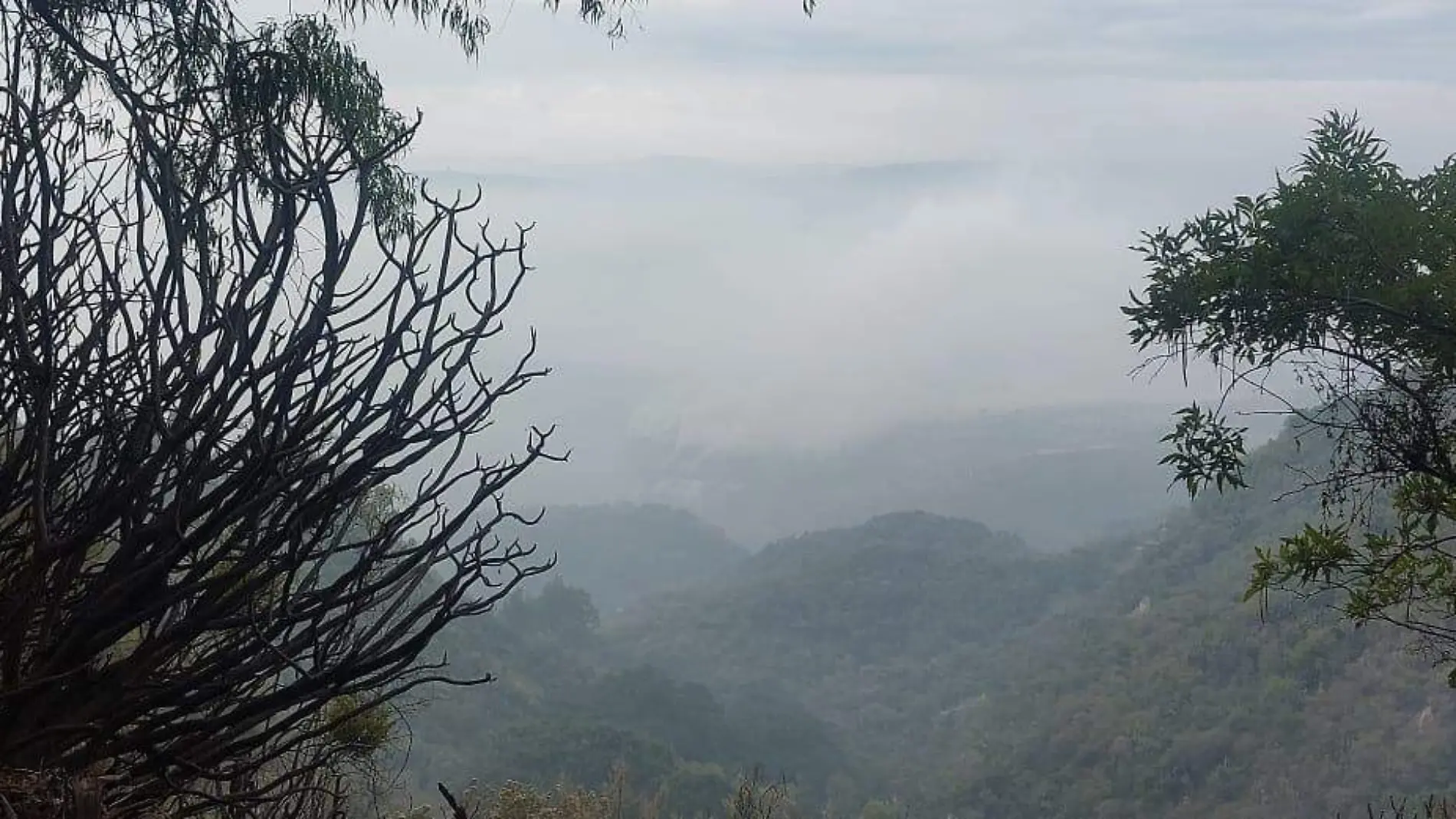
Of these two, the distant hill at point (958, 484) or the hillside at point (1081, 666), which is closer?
the hillside at point (1081, 666)

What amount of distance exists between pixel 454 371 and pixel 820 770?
35.6 meters

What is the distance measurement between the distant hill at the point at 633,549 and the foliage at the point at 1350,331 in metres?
67.3

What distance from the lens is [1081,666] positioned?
126 feet

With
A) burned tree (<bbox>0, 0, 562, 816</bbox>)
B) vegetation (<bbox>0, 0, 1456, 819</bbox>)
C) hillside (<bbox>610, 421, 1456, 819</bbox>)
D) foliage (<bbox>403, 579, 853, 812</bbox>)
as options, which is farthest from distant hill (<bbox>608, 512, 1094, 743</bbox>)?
burned tree (<bbox>0, 0, 562, 816</bbox>)

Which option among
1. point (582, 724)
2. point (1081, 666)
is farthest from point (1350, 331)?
point (1081, 666)

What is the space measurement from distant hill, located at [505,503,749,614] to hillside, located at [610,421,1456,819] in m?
11.9

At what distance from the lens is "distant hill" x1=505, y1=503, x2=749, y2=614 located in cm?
7712

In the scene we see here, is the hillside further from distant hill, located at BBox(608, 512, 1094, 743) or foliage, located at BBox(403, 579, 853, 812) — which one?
foliage, located at BBox(403, 579, 853, 812)

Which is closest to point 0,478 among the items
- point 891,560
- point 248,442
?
point 248,442

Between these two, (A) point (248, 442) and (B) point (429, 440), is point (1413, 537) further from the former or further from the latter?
(A) point (248, 442)

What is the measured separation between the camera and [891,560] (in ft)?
198

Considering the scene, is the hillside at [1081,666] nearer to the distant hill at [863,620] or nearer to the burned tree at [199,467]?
the distant hill at [863,620]

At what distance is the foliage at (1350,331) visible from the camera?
421cm

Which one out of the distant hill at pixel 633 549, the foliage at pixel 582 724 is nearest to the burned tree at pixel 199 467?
the foliage at pixel 582 724
